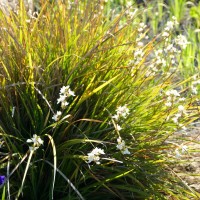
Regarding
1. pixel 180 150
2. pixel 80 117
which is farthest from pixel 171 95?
pixel 80 117

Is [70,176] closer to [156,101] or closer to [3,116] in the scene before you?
[3,116]

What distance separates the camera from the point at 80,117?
120 inches

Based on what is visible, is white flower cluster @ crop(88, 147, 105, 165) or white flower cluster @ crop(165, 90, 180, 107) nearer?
white flower cluster @ crop(88, 147, 105, 165)

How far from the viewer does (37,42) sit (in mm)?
3166

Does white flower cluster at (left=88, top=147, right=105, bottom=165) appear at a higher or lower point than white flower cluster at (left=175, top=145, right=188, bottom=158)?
higher

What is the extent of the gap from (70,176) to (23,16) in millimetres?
1041

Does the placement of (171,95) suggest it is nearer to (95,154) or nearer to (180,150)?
(180,150)

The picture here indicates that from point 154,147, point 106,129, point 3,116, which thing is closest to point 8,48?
point 3,116

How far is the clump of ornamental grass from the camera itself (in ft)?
9.24

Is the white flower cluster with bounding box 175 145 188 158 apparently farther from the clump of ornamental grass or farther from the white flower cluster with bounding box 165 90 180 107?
the white flower cluster with bounding box 165 90 180 107

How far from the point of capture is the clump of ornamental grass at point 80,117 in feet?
9.24

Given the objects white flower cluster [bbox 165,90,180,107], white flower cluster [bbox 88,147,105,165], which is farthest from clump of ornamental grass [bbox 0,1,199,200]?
white flower cluster [bbox 88,147,105,165]

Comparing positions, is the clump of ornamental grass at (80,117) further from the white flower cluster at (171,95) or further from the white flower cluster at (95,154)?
the white flower cluster at (95,154)

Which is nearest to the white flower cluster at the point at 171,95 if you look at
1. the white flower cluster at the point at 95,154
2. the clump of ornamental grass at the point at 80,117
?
the clump of ornamental grass at the point at 80,117
